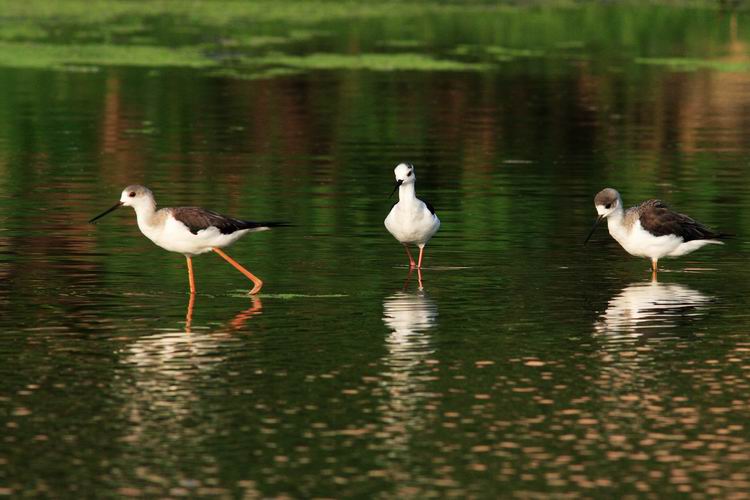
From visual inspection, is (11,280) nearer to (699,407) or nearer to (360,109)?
(699,407)

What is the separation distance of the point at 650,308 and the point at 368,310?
2589mm

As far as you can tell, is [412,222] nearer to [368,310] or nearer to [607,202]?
[607,202]

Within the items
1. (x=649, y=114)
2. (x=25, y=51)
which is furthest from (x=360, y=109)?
(x=25, y=51)

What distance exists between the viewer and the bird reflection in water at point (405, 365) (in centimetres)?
1216

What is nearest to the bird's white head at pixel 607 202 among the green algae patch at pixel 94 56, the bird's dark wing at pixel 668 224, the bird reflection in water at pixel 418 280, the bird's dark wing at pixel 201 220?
the bird's dark wing at pixel 668 224

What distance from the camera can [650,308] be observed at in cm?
1683

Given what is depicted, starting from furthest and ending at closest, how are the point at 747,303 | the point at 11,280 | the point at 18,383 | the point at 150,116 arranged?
the point at 150,116
the point at 11,280
the point at 747,303
the point at 18,383

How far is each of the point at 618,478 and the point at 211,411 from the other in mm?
3009

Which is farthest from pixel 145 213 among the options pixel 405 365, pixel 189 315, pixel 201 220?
pixel 405 365

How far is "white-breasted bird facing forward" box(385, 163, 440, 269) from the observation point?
A: 1919 cm

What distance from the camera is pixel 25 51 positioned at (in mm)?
50875

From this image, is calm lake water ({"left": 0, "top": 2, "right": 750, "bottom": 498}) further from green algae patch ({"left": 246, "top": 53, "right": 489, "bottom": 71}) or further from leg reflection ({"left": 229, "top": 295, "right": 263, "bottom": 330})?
green algae patch ({"left": 246, "top": 53, "right": 489, "bottom": 71})

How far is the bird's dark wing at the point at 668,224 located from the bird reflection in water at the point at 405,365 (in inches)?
105

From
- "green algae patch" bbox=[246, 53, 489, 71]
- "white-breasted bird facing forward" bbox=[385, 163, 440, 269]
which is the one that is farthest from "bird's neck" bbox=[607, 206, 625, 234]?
"green algae patch" bbox=[246, 53, 489, 71]
